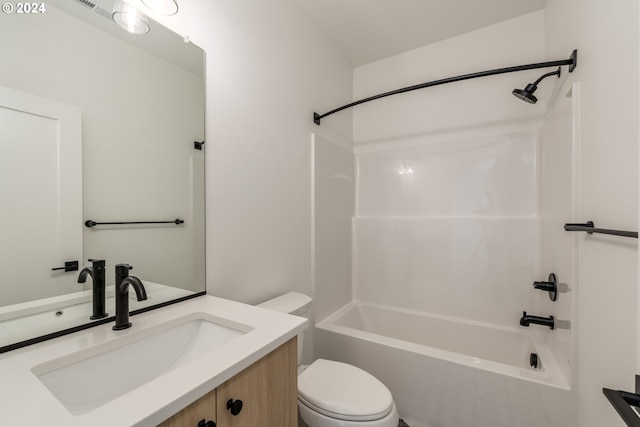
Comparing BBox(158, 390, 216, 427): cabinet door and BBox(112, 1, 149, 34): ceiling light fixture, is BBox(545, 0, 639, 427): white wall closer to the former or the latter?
BBox(158, 390, 216, 427): cabinet door

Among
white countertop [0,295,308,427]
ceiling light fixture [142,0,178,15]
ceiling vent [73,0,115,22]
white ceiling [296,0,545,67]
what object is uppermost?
white ceiling [296,0,545,67]

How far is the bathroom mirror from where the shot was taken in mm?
731

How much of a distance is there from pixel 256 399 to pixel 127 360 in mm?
406

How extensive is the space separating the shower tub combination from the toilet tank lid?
479 mm

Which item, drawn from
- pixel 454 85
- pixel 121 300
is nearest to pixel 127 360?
pixel 121 300

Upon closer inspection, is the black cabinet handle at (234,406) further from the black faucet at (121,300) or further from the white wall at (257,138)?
the white wall at (257,138)

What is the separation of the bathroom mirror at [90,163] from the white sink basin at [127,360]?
15cm

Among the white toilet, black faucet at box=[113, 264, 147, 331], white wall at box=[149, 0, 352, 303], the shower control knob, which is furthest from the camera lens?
the shower control knob

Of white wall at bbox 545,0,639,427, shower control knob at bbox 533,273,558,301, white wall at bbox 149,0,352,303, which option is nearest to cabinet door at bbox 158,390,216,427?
white wall at bbox 149,0,352,303

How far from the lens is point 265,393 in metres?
0.77

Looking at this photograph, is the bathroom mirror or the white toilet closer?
the bathroom mirror

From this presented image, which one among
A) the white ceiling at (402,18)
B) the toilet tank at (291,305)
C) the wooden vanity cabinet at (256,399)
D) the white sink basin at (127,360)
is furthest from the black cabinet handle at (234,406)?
the white ceiling at (402,18)

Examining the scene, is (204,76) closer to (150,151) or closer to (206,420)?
(150,151)

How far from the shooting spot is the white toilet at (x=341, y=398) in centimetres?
109
